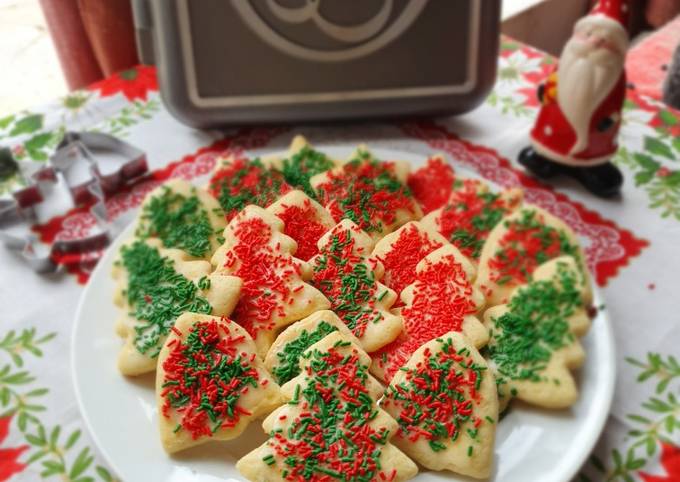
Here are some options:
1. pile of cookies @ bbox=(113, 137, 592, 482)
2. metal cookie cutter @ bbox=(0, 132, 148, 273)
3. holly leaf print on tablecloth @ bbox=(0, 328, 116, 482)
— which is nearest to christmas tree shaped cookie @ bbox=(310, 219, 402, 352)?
pile of cookies @ bbox=(113, 137, 592, 482)

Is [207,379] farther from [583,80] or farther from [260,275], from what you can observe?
[583,80]

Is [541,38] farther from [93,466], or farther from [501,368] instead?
[93,466]

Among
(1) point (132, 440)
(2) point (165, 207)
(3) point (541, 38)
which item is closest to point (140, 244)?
(2) point (165, 207)

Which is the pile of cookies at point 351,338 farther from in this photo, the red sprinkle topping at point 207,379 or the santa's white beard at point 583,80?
the santa's white beard at point 583,80

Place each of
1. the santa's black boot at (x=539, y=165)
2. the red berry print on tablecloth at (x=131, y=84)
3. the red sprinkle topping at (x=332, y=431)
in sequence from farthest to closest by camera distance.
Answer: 1. the red berry print on tablecloth at (x=131, y=84)
2. the santa's black boot at (x=539, y=165)
3. the red sprinkle topping at (x=332, y=431)

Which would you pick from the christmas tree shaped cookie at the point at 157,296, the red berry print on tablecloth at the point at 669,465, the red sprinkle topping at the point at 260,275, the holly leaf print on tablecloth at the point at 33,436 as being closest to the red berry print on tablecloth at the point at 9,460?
the holly leaf print on tablecloth at the point at 33,436

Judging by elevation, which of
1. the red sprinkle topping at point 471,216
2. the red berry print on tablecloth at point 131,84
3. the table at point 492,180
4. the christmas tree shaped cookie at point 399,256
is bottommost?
the table at point 492,180

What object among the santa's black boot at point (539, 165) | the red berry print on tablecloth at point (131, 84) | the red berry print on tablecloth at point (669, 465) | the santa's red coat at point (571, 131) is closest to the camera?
the red berry print on tablecloth at point (669, 465)
